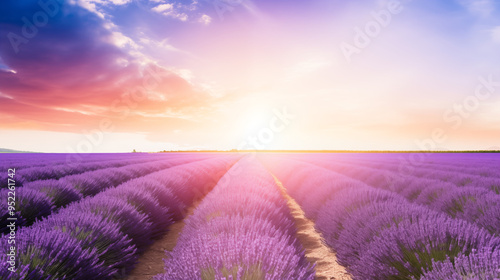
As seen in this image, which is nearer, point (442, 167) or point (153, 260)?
point (153, 260)

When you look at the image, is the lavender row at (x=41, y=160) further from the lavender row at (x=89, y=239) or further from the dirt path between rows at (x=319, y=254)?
the dirt path between rows at (x=319, y=254)

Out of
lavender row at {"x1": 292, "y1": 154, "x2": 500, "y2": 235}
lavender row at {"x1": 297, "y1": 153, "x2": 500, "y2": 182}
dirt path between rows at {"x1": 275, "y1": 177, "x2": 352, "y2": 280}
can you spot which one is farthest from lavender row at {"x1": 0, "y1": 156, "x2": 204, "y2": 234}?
lavender row at {"x1": 297, "y1": 153, "x2": 500, "y2": 182}

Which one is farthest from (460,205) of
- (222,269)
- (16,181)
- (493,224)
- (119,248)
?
(16,181)

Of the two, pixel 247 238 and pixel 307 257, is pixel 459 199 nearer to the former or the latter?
pixel 307 257

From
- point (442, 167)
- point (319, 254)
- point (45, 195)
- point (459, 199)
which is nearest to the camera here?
point (319, 254)

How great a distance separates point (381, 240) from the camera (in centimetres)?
238

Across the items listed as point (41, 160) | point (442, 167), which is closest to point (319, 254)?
point (442, 167)

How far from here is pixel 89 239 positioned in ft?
8.57

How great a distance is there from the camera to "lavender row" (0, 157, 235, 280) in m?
1.96

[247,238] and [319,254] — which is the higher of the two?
[247,238]

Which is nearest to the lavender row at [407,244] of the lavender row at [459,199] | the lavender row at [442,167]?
the lavender row at [459,199]

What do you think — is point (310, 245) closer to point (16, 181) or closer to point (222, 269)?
point (222, 269)

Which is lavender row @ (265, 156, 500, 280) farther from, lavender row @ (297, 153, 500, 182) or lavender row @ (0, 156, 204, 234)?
lavender row @ (297, 153, 500, 182)

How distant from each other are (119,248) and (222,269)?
5.63 ft
